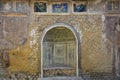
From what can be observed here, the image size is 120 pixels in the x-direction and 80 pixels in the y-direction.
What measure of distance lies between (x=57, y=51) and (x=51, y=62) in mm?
458

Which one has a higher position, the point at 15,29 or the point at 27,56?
Result: the point at 15,29

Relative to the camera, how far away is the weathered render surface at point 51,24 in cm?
→ 1010

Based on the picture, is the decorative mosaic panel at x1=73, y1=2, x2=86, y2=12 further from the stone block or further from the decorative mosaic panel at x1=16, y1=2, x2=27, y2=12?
the stone block

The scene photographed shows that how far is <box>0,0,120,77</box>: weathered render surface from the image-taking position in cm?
1010

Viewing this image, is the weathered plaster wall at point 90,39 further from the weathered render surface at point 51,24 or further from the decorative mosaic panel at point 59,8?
the decorative mosaic panel at point 59,8

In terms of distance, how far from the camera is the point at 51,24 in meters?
10.2

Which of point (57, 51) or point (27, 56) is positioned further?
point (57, 51)

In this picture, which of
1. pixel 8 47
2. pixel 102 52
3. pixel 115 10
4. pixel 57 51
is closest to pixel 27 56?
pixel 8 47

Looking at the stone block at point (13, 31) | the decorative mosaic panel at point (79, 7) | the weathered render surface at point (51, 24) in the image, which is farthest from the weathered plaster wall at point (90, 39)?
the stone block at point (13, 31)

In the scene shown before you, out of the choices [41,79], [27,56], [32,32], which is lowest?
[41,79]

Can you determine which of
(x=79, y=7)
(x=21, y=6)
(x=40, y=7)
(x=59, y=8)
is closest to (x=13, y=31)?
(x=21, y=6)

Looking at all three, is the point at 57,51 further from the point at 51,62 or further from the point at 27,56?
the point at 27,56

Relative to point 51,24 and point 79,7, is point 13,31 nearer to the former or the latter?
point 51,24

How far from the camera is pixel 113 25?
10.3m
